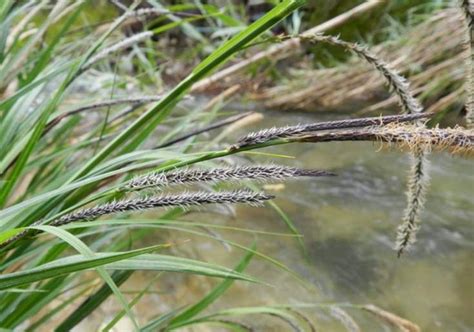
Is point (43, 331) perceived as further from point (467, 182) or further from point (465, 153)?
point (467, 182)

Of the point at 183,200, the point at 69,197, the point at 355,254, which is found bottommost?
the point at 183,200

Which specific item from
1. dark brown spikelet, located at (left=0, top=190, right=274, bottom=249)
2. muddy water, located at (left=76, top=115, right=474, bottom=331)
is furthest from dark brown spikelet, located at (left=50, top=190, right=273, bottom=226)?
muddy water, located at (left=76, top=115, right=474, bottom=331)

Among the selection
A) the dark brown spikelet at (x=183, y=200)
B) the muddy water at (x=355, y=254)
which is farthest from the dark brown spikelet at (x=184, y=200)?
the muddy water at (x=355, y=254)

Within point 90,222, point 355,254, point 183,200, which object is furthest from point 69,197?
point 355,254

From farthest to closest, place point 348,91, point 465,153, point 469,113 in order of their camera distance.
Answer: point 348,91
point 469,113
point 465,153

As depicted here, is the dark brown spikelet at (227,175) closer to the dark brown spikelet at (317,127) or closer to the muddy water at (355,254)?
the dark brown spikelet at (317,127)

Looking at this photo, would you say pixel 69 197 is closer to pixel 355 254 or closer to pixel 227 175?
pixel 227 175

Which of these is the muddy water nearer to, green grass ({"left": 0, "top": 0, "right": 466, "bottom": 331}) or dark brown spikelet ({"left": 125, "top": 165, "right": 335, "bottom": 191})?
green grass ({"left": 0, "top": 0, "right": 466, "bottom": 331})

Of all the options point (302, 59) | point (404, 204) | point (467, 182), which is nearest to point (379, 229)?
point (404, 204)
